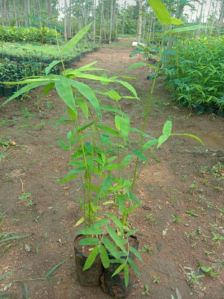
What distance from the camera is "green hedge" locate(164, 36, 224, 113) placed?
3826 mm

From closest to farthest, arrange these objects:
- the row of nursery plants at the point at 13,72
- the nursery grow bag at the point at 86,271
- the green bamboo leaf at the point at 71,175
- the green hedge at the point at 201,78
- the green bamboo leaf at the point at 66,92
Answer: the green bamboo leaf at the point at 66,92
the green bamboo leaf at the point at 71,175
the nursery grow bag at the point at 86,271
the green hedge at the point at 201,78
the row of nursery plants at the point at 13,72

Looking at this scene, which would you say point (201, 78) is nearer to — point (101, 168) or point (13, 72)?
point (13, 72)

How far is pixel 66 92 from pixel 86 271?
105 centimetres

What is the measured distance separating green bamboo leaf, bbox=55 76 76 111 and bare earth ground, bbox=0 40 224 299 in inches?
41.6

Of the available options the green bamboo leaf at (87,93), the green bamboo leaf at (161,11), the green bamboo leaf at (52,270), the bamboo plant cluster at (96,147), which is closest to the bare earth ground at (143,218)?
the green bamboo leaf at (52,270)

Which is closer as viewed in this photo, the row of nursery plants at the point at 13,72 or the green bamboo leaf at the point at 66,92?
the green bamboo leaf at the point at 66,92

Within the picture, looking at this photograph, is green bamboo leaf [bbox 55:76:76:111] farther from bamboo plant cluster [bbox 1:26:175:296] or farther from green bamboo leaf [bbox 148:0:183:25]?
green bamboo leaf [bbox 148:0:183:25]

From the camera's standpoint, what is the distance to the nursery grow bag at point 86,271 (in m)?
1.41

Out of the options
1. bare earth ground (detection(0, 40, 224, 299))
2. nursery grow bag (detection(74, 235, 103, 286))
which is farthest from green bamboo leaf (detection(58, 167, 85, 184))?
bare earth ground (detection(0, 40, 224, 299))

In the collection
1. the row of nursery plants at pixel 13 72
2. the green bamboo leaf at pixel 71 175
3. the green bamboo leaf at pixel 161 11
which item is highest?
the green bamboo leaf at pixel 161 11

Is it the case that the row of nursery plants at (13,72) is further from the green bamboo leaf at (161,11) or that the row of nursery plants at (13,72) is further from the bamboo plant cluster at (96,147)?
the green bamboo leaf at (161,11)

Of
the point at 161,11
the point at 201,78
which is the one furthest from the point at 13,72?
the point at 161,11

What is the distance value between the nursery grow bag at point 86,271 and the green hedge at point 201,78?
2.90 metres

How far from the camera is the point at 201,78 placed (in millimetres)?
3994
